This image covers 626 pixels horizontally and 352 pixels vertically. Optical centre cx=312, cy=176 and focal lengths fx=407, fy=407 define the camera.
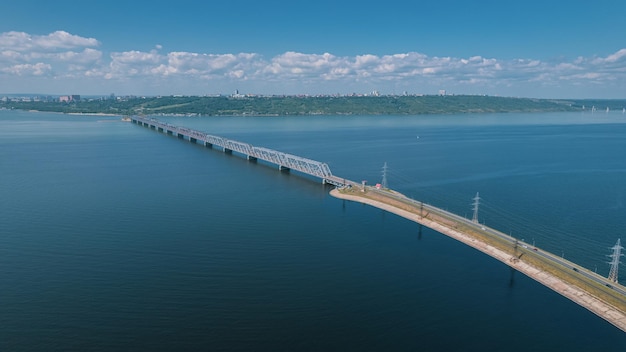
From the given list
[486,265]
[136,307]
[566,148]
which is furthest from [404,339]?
[566,148]

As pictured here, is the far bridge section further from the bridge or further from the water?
the water

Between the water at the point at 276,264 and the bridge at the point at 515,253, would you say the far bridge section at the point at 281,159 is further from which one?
the water at the point at 276,264

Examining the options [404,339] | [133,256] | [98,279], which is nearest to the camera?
[404,339]

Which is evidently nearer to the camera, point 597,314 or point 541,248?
point 597,314

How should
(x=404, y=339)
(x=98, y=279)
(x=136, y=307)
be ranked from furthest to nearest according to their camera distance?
1. (x=98, y=279)
2. (x=136, y=307)
3. (x=404, y=339)

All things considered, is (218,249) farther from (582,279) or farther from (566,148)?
(566,148)

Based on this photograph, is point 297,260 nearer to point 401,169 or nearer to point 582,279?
point 582,279
